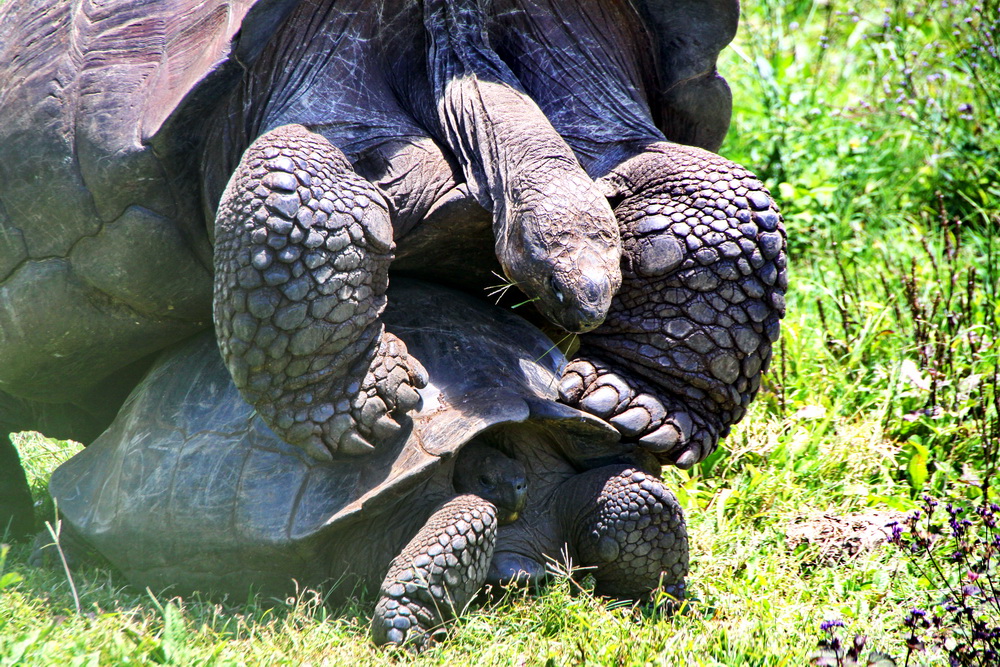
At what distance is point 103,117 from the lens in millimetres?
2936

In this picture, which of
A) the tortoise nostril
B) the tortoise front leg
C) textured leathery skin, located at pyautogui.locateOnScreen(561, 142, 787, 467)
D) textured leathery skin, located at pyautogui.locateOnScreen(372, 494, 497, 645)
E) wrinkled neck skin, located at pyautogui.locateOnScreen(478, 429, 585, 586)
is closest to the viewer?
the tortoise nostril

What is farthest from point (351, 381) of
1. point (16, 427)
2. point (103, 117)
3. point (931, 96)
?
point (931, 96)

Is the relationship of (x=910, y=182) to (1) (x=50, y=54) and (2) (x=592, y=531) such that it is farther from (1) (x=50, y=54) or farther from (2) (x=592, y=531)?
(1) (x=50, y=54)

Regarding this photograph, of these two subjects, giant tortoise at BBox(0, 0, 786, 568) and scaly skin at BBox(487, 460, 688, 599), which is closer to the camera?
giant tortoise at BBox(0, 0, 786, 568)

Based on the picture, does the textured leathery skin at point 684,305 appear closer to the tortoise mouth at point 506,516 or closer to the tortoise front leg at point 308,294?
the tortoise mouth at point 506,516

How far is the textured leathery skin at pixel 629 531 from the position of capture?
2.90 m

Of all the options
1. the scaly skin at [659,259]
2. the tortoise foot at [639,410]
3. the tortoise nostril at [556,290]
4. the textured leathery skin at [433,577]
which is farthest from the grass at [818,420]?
the tortoise nostril at [556,290]

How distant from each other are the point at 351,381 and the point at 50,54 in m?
1.46

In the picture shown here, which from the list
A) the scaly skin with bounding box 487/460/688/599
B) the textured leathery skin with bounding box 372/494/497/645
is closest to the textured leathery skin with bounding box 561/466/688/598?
the scaly skin with bounding box 487/460/688/599

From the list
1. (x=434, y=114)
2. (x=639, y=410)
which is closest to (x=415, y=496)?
(x=639, y=410)

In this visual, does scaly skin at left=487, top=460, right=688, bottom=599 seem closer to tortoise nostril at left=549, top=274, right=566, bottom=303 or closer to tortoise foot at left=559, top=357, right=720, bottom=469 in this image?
tortoise foot at left=559, top=357, right=720, bottom=469

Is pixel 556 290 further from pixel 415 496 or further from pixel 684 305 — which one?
pixel 415 496

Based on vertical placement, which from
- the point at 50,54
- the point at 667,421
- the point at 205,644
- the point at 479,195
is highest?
the point at 50,54

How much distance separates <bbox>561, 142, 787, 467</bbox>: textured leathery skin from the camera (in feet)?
9.37
